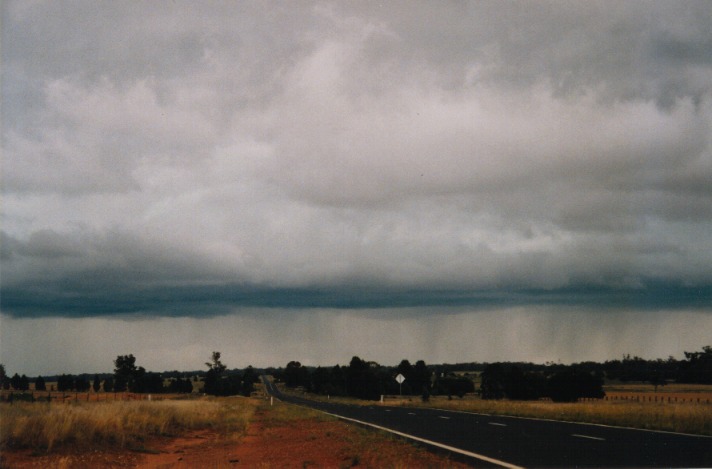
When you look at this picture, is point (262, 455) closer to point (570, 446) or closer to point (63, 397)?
point (570, 446)

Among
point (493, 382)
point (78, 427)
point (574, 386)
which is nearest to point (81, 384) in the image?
point (493, 382)

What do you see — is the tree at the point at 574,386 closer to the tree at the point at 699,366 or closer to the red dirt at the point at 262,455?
the tree at the point at 699,366

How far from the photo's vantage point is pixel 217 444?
72.1ft

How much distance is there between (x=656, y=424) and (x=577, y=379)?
203ft

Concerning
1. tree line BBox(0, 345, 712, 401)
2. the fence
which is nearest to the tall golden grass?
the fence

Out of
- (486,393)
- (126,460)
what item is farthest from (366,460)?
(486,393)

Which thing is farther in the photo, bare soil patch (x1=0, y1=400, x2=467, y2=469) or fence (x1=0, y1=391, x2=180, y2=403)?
fence (x1=0, y1=391, x2=180, y2=403)

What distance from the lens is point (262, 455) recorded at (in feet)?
55.8

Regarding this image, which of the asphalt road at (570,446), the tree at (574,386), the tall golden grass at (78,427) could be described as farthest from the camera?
the tree at (574,386)

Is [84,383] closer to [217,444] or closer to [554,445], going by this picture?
[217,444]

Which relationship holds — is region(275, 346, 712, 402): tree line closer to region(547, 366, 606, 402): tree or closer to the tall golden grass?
region(547, 366, 606, 402): tree

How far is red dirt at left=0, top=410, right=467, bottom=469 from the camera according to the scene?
46.6 feet

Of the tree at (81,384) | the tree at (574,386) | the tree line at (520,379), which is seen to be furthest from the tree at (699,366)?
the tree at (81,384)

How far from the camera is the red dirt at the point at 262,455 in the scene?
560 inches
